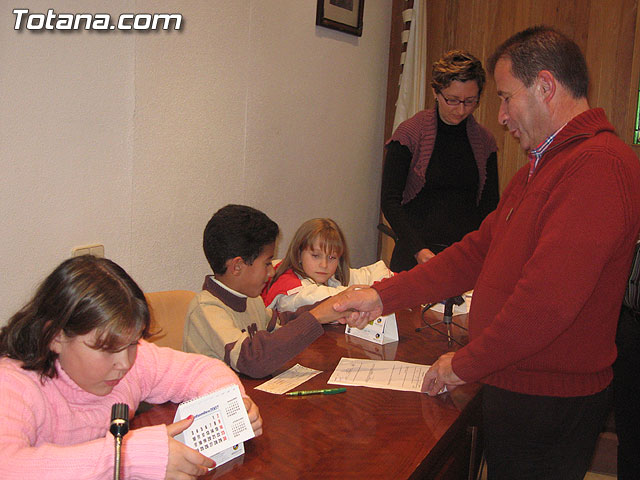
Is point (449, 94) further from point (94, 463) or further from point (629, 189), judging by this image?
point (94, 463)

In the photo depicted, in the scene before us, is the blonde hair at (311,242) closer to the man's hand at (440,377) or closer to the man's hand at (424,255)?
the man's hand at (424,255)

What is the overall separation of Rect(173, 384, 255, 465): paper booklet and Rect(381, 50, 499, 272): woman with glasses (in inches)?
66.2

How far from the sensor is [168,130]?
272 cm

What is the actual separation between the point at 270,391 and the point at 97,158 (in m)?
1.23

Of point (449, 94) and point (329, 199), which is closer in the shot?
point (449, 94)

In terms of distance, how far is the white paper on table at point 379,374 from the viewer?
1801mm

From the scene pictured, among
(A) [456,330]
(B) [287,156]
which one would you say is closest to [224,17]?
(B) [287,156]

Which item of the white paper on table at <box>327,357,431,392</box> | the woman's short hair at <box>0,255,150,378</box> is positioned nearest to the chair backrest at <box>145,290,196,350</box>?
the white paper on table at <box>327,357,431,392</box>

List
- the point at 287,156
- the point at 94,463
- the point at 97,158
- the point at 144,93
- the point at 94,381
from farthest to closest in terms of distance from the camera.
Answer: the point at 287,156 < the point at 144,93 < the point at 97,158 < the point at 94,381 < the point at 94,463

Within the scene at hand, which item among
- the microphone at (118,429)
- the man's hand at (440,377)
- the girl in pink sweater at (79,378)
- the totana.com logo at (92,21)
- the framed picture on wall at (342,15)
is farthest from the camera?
the framed picture on wall at (342,15)

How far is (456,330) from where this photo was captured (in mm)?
2430

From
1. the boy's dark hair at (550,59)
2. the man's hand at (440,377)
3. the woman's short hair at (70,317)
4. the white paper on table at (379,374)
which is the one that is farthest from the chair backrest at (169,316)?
the boy's dark hair at (550,59)

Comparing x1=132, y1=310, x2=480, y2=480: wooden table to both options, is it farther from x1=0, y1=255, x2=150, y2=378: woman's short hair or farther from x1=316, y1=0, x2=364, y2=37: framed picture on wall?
x1=316, y1=0, x2=364, y2=37: framed picture on wall

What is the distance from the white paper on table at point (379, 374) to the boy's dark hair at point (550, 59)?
877mm
